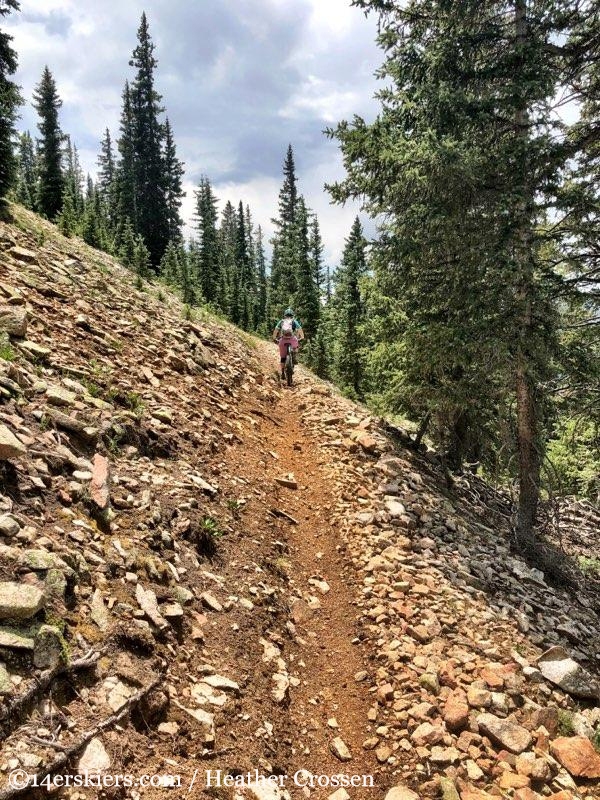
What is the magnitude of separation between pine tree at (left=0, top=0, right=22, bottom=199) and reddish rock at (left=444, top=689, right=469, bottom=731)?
1736cm

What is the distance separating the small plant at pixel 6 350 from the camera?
245 inches

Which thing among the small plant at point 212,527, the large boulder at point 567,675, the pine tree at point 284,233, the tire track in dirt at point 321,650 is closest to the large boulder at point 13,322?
the small plant at point 212,527

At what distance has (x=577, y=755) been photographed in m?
4.54

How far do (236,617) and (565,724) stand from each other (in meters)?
3.71

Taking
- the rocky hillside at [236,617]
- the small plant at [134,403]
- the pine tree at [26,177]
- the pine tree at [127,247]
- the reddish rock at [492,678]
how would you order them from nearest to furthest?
the rocky hillside at [236,617]
the reddish rock at [492,678]
the small plant at [134,403]
the pine tree at [26,177]
the pine tree at [127,247]

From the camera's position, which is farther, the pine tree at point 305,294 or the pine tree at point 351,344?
the pine tree at point 305,294

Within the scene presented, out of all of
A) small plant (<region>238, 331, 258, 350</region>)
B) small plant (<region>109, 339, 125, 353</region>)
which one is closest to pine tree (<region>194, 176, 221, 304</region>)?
small plant (<region>238, 331, 258, 350</region>)

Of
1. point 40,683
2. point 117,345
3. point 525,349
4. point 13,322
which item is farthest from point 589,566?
point 13,322

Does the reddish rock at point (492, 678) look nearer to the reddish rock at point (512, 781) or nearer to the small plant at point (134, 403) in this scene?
the reddish rock at point (512, 781)

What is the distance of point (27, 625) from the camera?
139 inches

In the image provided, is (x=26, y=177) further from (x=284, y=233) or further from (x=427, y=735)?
(x=427, y=735)

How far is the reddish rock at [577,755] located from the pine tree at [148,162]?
37.7 metres

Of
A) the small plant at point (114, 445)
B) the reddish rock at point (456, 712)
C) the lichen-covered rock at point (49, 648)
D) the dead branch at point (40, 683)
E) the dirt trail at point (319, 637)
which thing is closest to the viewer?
the dead branch at point (40, 683)

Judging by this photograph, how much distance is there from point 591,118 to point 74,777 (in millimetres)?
13460
